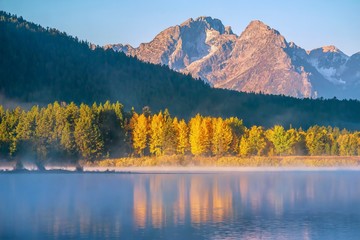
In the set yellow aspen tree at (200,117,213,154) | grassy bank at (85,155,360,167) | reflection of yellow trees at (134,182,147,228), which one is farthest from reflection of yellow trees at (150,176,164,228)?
yellow aspen tree at (200,117,213,154)

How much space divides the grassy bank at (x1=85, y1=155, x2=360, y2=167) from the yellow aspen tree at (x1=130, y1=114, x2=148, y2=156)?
7.67 meters

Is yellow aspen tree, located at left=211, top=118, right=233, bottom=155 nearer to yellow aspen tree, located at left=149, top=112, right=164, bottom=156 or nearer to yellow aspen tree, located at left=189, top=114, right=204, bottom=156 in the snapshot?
yellow aspen tree, located at left=189, top=114, right=204, bottom=156

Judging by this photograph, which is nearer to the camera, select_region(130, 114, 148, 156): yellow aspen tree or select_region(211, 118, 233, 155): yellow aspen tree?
select_region(130, 114, 148, 156): yellow aspen tree

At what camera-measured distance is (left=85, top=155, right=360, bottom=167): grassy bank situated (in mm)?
153000

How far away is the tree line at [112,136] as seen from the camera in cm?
14662

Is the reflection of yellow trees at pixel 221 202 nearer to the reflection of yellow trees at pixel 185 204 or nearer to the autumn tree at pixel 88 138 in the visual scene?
the reflection of yellow trees at pixel 185 204

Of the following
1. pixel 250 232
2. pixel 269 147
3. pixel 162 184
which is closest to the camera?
pixel 250 232

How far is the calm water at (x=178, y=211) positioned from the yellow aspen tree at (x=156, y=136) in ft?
238

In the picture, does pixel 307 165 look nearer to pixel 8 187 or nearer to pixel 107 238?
pixel 8 187

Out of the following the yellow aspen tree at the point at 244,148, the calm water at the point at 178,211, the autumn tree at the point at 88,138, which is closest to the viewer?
the calm water at the point at 178,211

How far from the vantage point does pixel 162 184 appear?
93.9 meters

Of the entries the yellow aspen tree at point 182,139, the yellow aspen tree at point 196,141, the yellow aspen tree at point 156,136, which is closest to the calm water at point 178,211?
the yellow aspen tree at point 156,136

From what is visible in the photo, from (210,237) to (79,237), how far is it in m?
9.13

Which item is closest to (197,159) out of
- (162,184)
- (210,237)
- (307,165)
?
(307,165)
